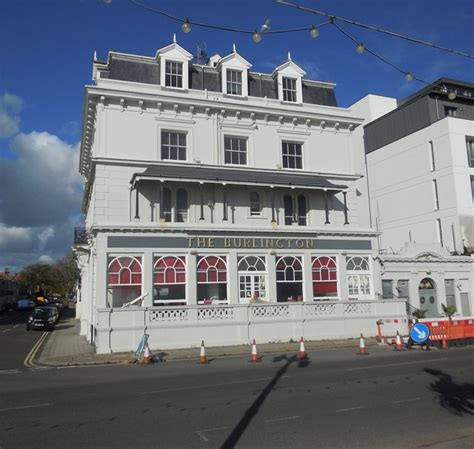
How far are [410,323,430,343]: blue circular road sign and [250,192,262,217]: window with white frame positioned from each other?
381 inches

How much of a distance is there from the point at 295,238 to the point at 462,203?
2052 cm

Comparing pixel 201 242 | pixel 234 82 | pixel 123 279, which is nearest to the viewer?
pixel 123 279

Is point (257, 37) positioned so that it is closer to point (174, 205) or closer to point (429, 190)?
point (174, 205)

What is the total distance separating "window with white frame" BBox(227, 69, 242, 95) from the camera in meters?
25.3

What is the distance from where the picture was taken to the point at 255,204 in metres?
24.2

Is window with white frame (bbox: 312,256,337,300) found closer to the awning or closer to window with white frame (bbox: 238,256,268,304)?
window with white frame (bbox: 238,256,268,304)

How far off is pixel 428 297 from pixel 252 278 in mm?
12038

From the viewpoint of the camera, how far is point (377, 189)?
45.9 m

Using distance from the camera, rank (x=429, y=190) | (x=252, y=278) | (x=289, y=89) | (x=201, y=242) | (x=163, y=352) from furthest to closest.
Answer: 1. (x=429, y=190)
2. (x=289, y=89)
3. (x=252, y=278)
4. (x=201, y=242)
5. (x=163, y=352)

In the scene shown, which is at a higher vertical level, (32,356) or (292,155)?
(292,155)

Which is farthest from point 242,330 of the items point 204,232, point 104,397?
point 104,397

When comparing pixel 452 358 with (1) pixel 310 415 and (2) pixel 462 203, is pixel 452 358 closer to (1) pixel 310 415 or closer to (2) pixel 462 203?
(1) pixel 310 415

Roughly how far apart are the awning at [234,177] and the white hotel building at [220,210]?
8 cm

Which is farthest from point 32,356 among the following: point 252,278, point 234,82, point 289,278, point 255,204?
point 234,82
